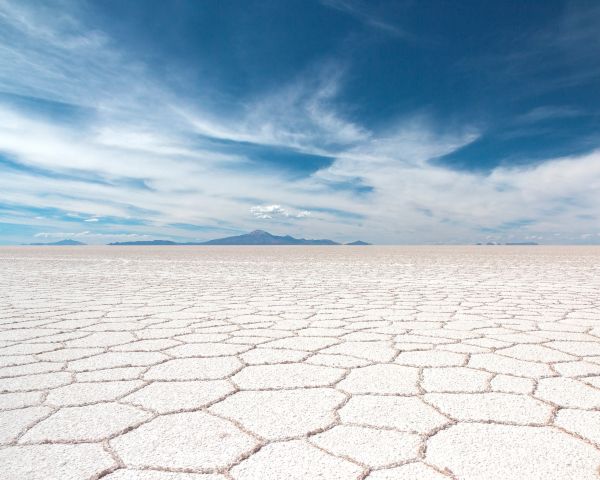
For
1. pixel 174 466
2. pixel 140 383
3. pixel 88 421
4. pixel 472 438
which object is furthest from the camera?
pixel 140 383

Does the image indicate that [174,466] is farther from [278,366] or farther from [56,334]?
[56,334]

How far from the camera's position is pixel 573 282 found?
5.37m

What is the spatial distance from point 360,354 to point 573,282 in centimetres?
443

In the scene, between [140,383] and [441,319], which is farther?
[441,319]

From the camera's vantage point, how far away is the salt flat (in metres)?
1.05

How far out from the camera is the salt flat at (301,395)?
3.45 feet

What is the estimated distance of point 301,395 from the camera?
A: 1485 millimetres

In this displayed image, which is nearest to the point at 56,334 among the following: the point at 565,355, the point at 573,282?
the point at 565,355

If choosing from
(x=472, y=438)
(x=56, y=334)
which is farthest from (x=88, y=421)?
(x=56, y=334)

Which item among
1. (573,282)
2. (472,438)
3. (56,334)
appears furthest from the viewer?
(573,282)

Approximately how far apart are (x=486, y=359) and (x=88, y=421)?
1484 millimetres

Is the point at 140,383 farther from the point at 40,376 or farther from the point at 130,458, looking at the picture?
the point at 130,458

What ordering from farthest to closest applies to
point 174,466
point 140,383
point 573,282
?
point 573,282 → point 140,383 → point 174,466

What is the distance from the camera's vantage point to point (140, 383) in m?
1.63
